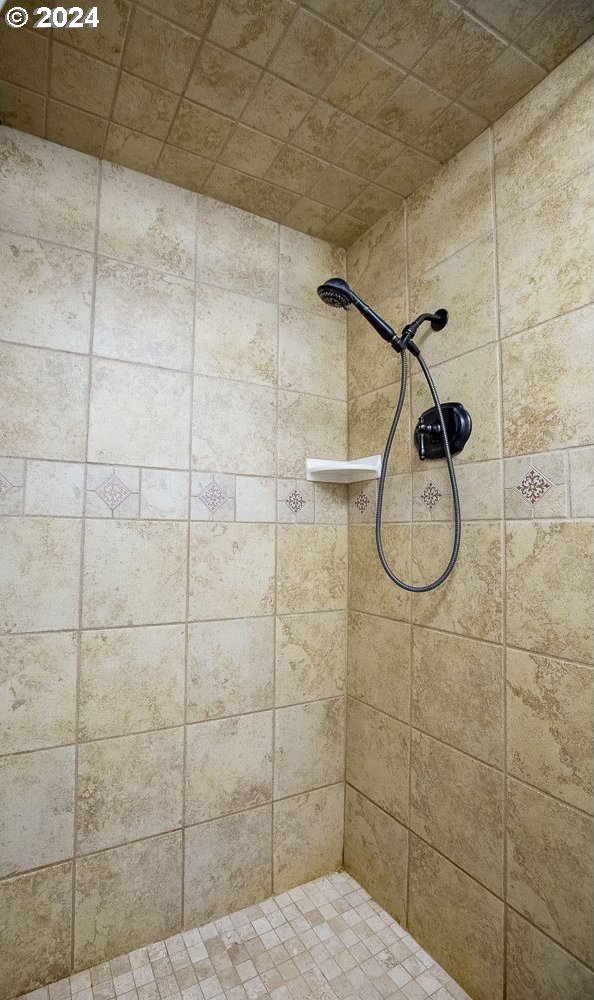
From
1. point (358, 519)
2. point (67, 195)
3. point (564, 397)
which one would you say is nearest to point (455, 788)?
point (358, 519)

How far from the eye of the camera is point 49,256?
121 centimetres

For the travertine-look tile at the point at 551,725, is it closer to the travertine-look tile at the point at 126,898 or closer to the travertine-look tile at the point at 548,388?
the travertine-look tile at the point at 548,388

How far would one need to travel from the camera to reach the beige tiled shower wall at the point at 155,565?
1153mm

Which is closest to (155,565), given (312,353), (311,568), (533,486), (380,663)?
(311,568)

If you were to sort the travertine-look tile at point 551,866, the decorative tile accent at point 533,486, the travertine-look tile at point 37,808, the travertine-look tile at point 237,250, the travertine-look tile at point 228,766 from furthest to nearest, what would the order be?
the travertine-look tile at point 237,250 → the travertine-look tile at point 228,766 → the travertine-look tile at point 37,808 → the decorative tile accent at point 533,486 → the travertine-look tile at point 551,866

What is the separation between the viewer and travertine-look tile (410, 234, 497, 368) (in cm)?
116

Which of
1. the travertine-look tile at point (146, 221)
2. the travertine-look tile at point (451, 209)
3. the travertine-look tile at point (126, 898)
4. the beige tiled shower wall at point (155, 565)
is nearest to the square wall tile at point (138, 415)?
the beige tiled shower wall at point (155, 565)

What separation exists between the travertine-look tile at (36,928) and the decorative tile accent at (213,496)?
3.09 ft

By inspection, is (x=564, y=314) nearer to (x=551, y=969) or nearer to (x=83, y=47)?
(x=83, y=47)

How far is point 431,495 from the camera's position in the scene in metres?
1.29

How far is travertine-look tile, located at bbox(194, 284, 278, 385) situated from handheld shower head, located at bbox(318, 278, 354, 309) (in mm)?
286

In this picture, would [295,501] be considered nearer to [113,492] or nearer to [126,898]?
[113,492]

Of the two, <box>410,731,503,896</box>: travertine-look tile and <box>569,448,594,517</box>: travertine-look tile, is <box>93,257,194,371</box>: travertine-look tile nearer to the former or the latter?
<box>569,448,594,517</box>: travertine-look tile

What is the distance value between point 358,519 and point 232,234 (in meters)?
0.96
